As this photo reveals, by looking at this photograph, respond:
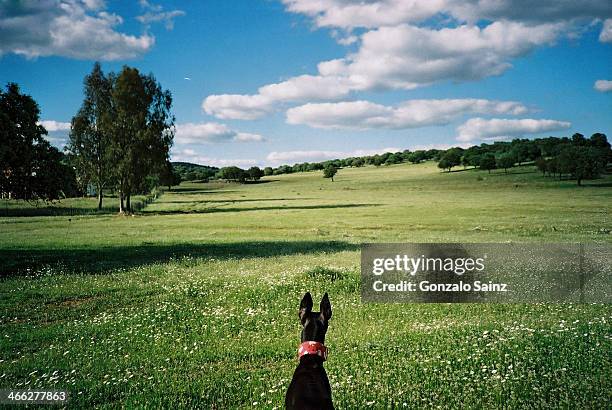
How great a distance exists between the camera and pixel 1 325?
1405cm

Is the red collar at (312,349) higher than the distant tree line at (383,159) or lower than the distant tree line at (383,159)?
lower

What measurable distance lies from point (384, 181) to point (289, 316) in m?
119

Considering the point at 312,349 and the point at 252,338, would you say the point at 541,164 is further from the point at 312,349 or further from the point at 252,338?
the point at 312,349

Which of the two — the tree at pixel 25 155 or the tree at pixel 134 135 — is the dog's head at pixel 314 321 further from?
the tree at pixel 134 135

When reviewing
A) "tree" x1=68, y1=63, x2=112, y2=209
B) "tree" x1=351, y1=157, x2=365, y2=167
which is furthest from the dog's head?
"tree" x1=351, y1=157, x2=365, y2=167

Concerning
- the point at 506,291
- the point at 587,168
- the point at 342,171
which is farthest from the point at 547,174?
the point at 342,171

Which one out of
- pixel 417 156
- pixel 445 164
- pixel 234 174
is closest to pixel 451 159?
pixel 445 164

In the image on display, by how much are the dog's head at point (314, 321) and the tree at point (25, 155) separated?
81.9 ft

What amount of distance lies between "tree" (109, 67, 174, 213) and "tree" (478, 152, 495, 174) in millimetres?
68214

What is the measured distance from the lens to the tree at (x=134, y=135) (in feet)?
212

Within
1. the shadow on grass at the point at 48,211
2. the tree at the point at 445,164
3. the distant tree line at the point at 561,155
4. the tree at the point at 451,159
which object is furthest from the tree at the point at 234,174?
the distant tree line at the point at 561,155

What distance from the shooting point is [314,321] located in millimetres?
7312

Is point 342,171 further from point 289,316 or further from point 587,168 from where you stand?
point 289,316

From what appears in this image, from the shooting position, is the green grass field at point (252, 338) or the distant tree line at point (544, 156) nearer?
the green grass field at point (252, 338)
